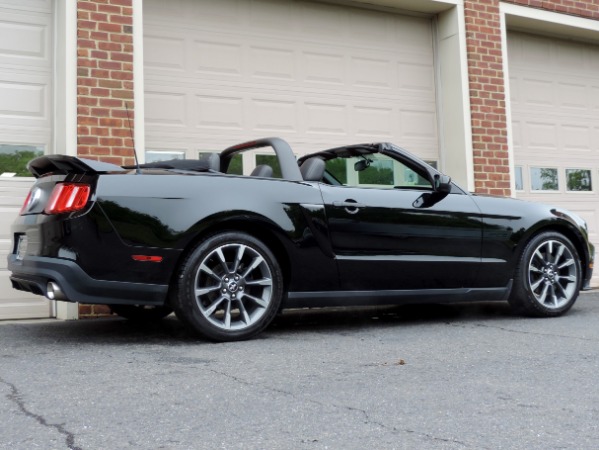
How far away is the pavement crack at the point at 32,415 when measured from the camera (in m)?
2.54

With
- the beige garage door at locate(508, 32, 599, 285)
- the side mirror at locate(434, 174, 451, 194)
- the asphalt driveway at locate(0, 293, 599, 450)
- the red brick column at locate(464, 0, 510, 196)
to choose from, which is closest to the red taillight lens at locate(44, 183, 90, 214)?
the asphalt driveway at locate(0, 293, 599, 450)

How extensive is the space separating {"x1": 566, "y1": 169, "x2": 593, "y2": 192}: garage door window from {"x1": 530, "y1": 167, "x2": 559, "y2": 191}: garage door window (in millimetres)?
242

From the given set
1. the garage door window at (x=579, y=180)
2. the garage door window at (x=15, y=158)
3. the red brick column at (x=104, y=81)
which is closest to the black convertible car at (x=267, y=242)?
the red brick column at (x=104, y=81)

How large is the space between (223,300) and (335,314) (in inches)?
84.2

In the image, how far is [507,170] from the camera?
897 centimetres

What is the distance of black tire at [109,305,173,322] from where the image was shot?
5.68 m

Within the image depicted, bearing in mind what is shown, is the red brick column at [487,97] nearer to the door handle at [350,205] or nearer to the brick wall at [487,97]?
the brick wall at [487,97]

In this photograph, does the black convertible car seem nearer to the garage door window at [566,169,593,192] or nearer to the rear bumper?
the rear bumper

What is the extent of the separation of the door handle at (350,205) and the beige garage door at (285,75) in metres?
2.73

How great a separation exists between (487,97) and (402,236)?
4300 millimetres

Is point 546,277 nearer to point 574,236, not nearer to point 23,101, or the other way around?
point 574,236

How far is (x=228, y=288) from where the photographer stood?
15.5 ft

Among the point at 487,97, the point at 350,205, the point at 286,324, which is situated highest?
the point at 487,97

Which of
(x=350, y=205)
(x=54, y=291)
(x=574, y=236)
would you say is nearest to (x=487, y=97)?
(x=574, y=236)
